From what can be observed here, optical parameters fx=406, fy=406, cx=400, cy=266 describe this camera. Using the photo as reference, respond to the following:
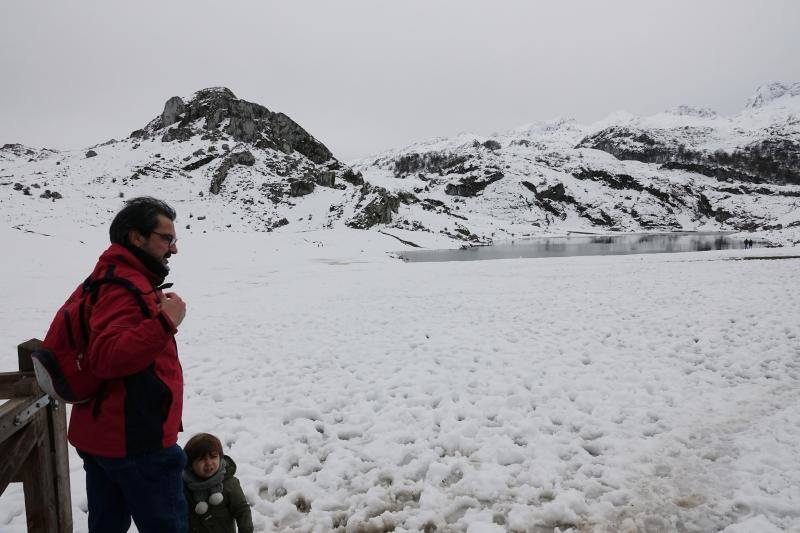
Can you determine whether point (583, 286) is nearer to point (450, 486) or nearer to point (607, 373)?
point (607, 373)

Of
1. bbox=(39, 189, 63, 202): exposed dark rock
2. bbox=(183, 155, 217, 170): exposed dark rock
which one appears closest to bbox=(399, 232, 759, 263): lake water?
bbox=(39, 189, 63, 202): exposed dark rock

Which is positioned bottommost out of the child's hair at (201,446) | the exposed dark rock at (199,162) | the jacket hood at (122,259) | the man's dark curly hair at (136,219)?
the child's hair at (201,446)

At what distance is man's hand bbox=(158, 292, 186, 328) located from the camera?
2.53 m

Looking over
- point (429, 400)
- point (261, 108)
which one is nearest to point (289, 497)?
point (429, 400)

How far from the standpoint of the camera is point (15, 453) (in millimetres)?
2654

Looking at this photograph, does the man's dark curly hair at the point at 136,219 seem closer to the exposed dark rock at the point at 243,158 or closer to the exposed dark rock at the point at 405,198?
the exposed dark rock at the point at 243,158

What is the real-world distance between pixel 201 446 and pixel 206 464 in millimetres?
176

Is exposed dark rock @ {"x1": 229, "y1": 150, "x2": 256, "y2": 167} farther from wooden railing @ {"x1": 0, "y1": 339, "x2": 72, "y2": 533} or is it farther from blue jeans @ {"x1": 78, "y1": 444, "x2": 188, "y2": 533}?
blue jeans @ {"x1": 78, "y1": 444, "x2": 188, "y2": 533}

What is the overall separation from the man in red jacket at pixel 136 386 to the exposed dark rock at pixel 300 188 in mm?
69298

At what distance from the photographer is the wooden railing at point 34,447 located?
2584 millimetres

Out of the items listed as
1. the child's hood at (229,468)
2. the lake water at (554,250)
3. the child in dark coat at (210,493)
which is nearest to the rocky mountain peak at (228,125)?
the lake water at (554,250)

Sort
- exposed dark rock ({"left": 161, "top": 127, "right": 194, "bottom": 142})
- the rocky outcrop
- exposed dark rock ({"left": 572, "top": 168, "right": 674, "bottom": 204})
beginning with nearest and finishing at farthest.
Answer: the rocky outcrop
exposed dark rock ({"left": 161, "top": 127, "right": 194, "bottom": 142})
exposed dark rock ({"left": 572, "top": 168, "right": 674, "bottom": 204})

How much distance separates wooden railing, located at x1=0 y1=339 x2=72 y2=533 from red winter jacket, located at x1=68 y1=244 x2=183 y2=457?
37cm

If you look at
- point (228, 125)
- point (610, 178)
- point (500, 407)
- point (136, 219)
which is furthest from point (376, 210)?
point (610, 178)
